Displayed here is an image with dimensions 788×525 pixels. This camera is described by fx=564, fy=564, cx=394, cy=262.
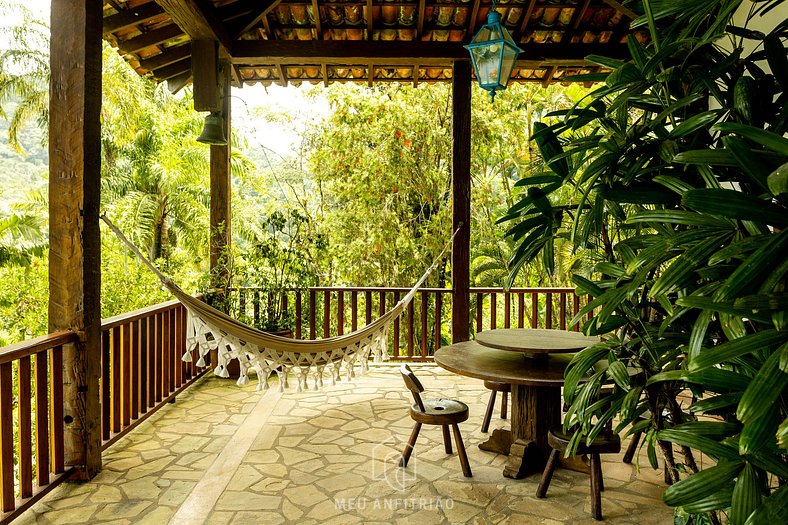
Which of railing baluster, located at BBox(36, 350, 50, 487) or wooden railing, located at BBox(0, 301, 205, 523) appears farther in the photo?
railing baluster, located at BBox(36, 350, 50, 487)

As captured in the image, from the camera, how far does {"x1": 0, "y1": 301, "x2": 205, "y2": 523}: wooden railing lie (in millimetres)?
2111

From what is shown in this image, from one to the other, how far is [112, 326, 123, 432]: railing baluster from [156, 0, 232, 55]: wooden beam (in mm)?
1906

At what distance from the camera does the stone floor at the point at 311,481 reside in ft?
7.35

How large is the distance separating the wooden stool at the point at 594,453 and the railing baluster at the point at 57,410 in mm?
2071

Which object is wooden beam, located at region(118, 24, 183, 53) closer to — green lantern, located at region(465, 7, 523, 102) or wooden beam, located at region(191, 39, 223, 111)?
wooden beam, located at region(191, 39, 223, 111)

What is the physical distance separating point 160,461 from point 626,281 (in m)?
2.41

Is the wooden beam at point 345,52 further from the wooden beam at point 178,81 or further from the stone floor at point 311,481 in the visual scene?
the stone floor at point 311,481

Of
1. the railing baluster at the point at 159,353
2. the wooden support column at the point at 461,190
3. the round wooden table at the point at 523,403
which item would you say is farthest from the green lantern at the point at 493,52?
the railing baluster at the point at 159,353

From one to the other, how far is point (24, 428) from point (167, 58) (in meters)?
3.17

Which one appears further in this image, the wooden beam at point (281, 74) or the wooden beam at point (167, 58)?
the wooden beam at point (281, 74)

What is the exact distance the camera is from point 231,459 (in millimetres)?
2828

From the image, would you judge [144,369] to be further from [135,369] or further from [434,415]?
[434,415]

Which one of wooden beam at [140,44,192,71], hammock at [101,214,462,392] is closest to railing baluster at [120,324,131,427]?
hammock at [101,214,462,392]

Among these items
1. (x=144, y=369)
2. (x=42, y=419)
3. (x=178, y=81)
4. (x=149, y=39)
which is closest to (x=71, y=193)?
(x=42, y=419)
